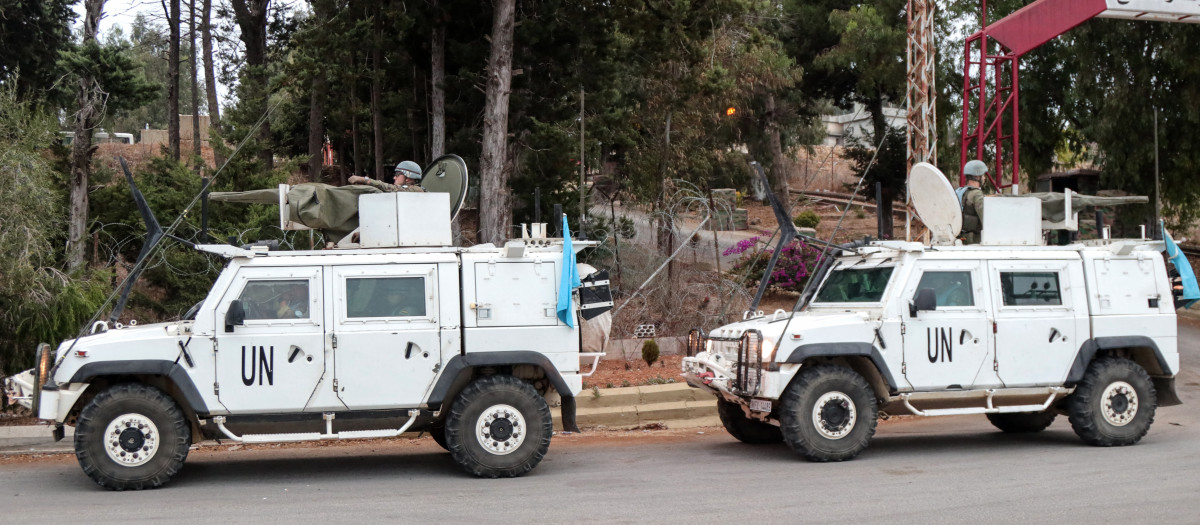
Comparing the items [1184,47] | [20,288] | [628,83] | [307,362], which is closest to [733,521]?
[307,362]

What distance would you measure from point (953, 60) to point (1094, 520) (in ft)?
68.5

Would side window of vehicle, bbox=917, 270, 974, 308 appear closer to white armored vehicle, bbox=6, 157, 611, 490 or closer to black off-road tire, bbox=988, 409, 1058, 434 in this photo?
black off-road tire, bbox=988, 409, 1058, 434

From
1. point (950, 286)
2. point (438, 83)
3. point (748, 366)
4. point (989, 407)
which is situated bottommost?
point (989, 407)

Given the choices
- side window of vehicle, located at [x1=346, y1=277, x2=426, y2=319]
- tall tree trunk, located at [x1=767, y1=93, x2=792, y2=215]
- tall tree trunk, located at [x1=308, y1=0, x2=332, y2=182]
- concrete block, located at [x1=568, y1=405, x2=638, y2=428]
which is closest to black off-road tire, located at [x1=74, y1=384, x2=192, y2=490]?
→ side window of vehicle, located at [x1=346, y1=277, x2=426, y2=319]

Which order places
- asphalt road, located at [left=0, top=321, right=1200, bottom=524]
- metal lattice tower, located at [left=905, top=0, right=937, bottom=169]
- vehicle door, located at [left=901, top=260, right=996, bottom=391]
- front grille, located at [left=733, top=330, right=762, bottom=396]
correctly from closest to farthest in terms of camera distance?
1. asphalt road, located at [left=0, top=321, right=1200, bottom=524]
2. front grille, located at [left=733, top=330, right=762, bottom=396]
3. vehicle door, located at [left=901, top=260, right=996, bottom=391]
4. metal lattice tower, located at [left=905, top=0, right=937, bottom=169]

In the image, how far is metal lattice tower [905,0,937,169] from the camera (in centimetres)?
1645

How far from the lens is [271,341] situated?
8.65 m

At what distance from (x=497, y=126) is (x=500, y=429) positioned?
756 cm

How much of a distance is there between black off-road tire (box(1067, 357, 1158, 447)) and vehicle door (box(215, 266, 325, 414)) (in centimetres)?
716

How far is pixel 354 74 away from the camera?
60.6 ft

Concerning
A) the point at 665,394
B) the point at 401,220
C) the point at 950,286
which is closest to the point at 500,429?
the point at 401,220

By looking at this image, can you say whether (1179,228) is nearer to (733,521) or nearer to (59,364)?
(733,521)

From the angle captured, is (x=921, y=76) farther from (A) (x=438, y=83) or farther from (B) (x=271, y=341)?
(B) (x=271, y=341)

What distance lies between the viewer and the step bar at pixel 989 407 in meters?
9.77
